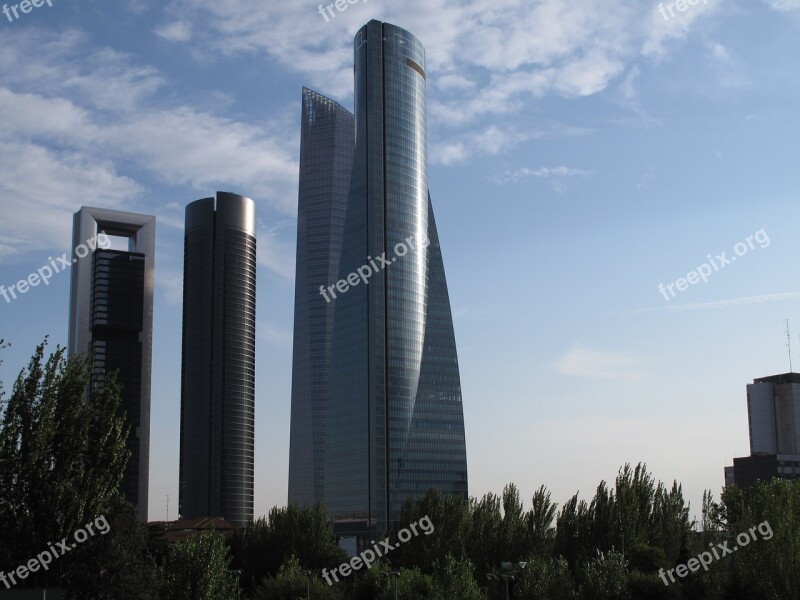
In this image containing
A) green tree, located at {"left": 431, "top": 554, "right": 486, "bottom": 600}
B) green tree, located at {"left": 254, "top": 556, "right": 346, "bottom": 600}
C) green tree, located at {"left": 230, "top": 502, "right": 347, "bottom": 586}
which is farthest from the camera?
green tree, located at {"left": 230, "top": 502, "right": 347, "bottom": 586}

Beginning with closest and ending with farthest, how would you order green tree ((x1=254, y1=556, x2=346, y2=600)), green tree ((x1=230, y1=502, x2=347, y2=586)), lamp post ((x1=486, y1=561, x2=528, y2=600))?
lamp post ((x1=486, y1=561, x2=528, y2=600))
green tree ((x1=254, y1=556, x2=346, y2=600))
green tree ((x1=230, y1=502, x2=347, y2=586))

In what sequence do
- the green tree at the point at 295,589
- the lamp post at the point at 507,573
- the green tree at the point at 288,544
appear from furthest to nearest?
the green tree at the point at 288,544 → the green tree at the point at 295,589 → the lamp post at the point at 507,573

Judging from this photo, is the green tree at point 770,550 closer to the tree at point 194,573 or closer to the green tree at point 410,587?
the green tree at point 410,587

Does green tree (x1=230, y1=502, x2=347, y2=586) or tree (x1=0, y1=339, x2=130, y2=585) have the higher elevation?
tree (x1=0, y1=339, x2=130, y2=585)

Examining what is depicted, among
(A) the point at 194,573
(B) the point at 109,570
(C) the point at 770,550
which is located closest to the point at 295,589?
(A) the point at 194,573

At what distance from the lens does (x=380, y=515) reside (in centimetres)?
19412

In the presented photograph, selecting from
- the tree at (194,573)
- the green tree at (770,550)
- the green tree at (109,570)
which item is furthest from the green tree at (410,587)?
the green tree at (770,550)

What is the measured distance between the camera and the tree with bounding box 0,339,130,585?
47062 millimetres

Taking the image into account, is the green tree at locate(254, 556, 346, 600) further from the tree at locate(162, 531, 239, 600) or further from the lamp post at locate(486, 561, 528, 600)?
the tree at locate(162, 531, 239, 600)

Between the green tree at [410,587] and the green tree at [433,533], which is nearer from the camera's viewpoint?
the green tree at [410,587]

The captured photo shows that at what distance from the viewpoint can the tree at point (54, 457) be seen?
4706 centimetres

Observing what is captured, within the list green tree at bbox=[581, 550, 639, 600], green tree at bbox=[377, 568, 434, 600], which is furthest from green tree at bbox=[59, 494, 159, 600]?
green tree at bbox=[581, 550, 639, 600]

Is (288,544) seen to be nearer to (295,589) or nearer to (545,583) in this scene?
(295,589)

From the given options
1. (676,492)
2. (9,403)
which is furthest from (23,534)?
(676,492)
